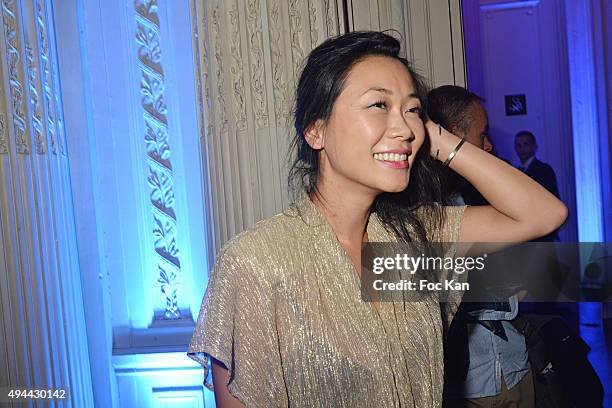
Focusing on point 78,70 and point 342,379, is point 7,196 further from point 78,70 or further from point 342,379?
point 342,379

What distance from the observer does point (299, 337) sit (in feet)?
4.81

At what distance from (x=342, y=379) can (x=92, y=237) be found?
6.38ft

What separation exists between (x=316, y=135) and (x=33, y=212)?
1749 mm

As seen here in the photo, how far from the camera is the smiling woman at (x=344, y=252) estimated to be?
1466 millimetres

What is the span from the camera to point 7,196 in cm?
283

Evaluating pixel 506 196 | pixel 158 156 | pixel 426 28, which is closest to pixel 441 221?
pixel 506 196

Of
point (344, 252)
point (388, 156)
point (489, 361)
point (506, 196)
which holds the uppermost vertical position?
point (388, 156)

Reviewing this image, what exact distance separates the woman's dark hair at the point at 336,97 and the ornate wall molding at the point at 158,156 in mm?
1368

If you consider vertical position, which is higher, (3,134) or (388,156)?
(3,134)

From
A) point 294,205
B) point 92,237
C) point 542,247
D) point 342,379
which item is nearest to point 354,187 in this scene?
point 294,205

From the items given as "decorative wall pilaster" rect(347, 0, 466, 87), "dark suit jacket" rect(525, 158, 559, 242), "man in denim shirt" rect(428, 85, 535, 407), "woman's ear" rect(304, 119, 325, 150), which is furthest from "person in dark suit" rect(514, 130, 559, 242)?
"woman's ear" rect(304, 119, 325, 150)

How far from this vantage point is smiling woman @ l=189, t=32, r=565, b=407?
1466mm

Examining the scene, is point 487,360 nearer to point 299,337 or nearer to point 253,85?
point 299,337

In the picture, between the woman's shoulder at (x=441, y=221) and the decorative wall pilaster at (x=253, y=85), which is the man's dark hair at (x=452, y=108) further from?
the decorative wall pilaster at (x=253, y=85)
